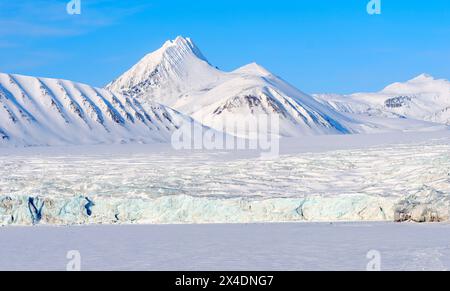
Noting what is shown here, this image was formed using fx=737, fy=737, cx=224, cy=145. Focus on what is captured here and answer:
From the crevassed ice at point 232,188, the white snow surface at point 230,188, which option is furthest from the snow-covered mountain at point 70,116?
the crevassed ice at point 232,188

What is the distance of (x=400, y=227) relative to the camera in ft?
84.9

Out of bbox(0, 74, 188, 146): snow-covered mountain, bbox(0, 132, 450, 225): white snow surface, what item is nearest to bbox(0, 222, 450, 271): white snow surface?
bbox(0, 132, 450, 225): white snow surface

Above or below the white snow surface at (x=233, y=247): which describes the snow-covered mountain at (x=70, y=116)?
above

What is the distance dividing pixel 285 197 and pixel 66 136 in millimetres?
104234

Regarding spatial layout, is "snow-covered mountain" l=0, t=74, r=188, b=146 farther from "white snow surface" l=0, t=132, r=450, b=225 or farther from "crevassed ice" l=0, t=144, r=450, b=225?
"crevassed ice" l=0, t=144, r=450, b=225

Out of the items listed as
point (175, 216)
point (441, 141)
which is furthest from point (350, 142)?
point (175, 216)

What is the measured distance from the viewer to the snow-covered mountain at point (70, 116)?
424 feet

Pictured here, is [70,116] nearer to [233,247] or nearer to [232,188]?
[232,188]

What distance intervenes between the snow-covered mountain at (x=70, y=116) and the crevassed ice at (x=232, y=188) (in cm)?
8667

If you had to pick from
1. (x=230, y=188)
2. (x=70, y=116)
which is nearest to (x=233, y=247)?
(x=230, y=188)

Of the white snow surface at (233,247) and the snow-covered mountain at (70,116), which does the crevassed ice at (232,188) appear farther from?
the snow-covered mountain at (70,116)

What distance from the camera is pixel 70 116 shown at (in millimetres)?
140625

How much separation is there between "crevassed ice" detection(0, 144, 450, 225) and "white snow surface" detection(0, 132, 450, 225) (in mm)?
42

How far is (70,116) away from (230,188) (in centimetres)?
10946
